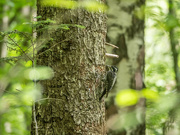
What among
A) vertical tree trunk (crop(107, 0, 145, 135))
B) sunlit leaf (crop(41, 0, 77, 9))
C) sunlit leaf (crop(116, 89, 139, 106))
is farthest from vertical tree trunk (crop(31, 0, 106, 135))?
vertical tree trunk (crop(107, 0, 145, 135))

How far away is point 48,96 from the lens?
254 centimetres

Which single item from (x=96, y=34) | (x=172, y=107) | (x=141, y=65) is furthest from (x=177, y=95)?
(x=141, y=65)

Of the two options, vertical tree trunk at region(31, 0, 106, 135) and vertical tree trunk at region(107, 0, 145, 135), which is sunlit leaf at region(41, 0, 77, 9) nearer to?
vertical tree trunk at region(31, 0, 106, 135)

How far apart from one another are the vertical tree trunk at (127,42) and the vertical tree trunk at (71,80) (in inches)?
62.2

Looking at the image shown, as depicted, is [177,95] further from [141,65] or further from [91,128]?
[141,65]

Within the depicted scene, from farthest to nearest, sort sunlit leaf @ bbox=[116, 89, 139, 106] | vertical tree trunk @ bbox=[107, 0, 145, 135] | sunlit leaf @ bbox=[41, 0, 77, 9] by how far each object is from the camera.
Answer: vertical tree trunk @ bbox=[107, 0, 145, 135] < sunlit leaf @ bbox=[41, 0, 77, 9] < sunlit leaf @ bbox=[116, 89, 139, 106]

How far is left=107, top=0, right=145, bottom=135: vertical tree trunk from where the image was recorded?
418 centimetres

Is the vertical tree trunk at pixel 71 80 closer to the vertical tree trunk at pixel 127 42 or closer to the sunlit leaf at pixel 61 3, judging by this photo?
the sunlit leaf at pixel 61 3

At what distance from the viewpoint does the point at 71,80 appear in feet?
8.19

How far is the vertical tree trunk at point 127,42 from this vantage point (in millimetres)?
4180

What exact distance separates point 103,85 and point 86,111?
1.23ft

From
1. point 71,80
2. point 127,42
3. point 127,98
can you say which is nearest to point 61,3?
point 71,80

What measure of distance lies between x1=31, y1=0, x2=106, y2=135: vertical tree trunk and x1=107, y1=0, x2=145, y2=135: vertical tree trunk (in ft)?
5.18

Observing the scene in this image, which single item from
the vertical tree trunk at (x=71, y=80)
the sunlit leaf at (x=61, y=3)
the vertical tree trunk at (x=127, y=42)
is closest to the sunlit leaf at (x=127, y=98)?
the vertical tree trunk at (x=71, y=80)
